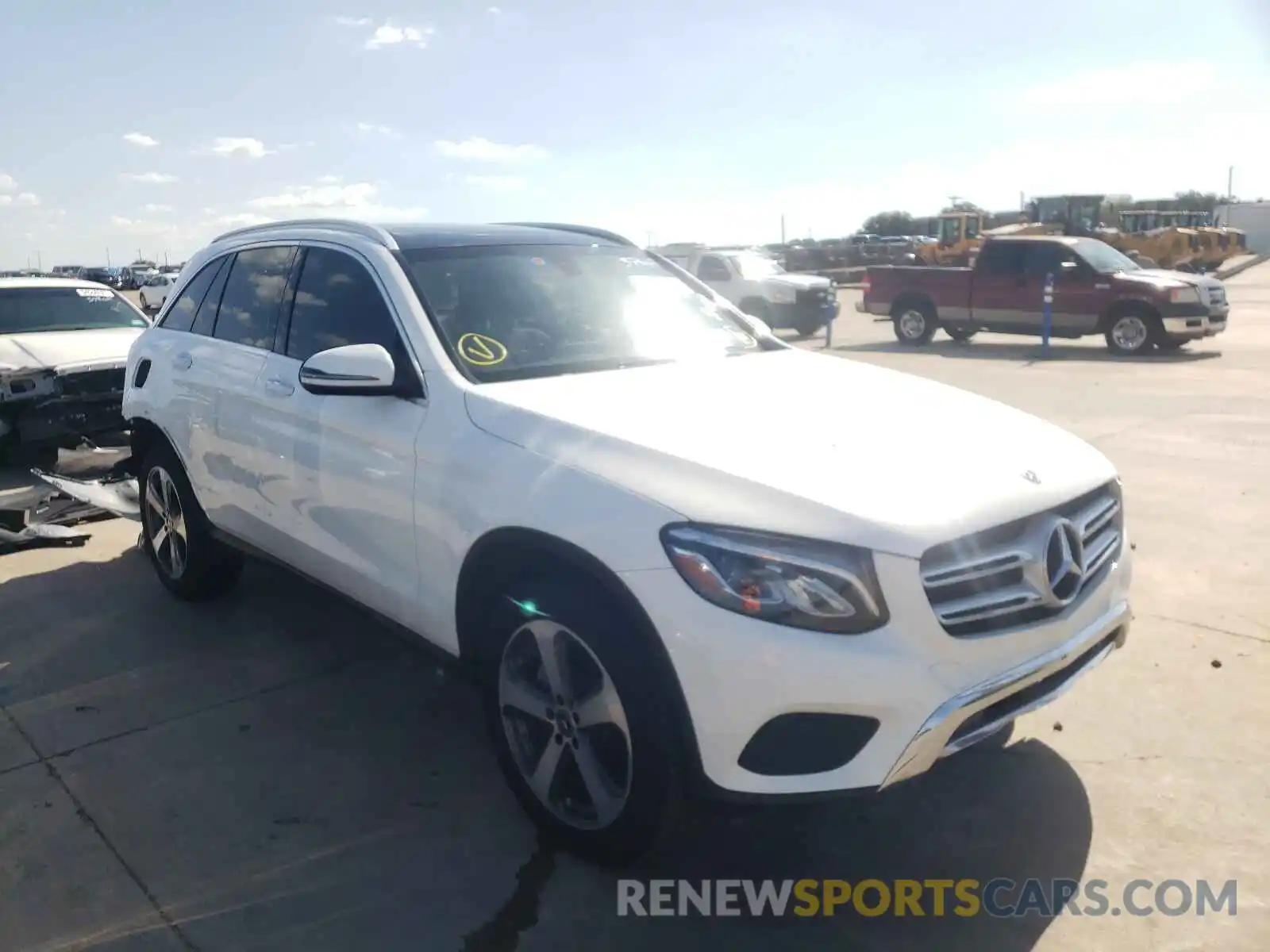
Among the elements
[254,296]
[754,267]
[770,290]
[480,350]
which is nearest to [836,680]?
[480,350]

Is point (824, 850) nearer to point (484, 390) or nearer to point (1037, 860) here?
point (1037, 860)

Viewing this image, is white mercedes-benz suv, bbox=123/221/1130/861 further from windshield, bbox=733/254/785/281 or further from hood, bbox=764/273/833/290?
windshield, bbox=733/254/785/281

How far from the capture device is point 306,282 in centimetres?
428

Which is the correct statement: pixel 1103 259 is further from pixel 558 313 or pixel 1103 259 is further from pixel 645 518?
pixel 645 518

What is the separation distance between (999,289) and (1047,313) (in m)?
1.25

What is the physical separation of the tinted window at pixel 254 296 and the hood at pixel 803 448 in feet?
5.23

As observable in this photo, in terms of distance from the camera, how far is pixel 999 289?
677 inches

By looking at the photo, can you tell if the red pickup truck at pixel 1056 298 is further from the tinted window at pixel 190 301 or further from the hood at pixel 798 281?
the tinted window at pixel 190 301

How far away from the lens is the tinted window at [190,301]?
5.14 metres

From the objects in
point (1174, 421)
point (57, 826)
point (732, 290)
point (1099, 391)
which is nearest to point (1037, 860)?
point (57, 826)

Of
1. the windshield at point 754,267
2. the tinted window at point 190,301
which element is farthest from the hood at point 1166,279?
the tinted window at point 190,301

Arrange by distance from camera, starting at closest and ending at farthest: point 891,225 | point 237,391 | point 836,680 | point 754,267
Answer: point 836,680 < point 237,391 < point 754,267 < point 891,225

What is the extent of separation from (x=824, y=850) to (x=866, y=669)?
37.8 inches

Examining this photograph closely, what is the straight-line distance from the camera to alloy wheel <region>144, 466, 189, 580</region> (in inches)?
207
